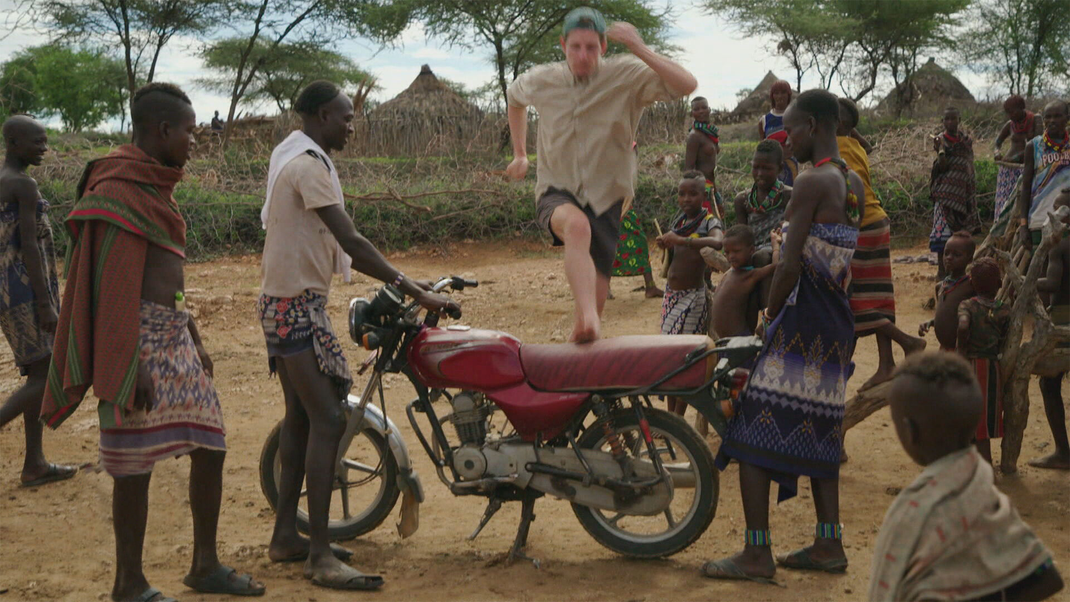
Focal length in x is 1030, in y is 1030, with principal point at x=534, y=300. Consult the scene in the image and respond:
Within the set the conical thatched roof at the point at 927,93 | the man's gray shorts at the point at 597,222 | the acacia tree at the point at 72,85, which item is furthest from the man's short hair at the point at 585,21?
the acacia tree at the point at 72,85

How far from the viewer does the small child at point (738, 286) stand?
5.48 metres

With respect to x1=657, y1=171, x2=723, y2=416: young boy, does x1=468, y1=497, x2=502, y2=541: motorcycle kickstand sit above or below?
below

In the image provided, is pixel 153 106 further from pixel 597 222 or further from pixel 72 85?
pixel 72 85

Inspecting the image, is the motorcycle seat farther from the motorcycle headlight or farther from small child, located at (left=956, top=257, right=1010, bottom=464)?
small child, located at (left=956, top=257, right=1010, bottom=464)

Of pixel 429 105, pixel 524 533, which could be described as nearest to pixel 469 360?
pixel 524 533

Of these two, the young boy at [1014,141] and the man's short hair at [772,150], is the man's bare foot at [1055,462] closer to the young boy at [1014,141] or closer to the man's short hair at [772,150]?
the man's short hair at [772,150]

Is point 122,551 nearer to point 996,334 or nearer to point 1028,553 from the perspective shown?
point 1028,553

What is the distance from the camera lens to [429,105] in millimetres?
23250

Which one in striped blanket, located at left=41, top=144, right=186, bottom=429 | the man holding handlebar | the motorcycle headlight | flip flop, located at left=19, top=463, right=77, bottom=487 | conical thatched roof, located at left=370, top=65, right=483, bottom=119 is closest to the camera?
striped blanket, located at left=41, top=144, right=186, bottom=429

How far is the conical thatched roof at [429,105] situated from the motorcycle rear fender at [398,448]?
18389 mm

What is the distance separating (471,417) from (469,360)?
0.89 feet

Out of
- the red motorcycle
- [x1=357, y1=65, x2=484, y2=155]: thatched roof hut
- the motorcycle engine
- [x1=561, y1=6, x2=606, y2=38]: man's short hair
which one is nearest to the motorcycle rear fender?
the red motorcycle

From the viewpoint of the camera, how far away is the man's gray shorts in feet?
15.2

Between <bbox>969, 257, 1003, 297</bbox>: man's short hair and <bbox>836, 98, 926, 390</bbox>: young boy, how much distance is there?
459mm
